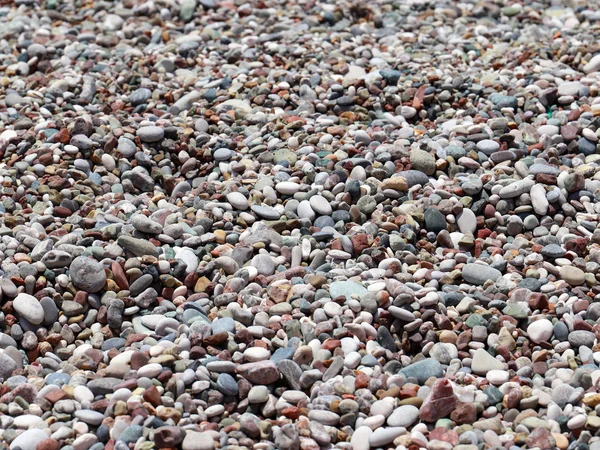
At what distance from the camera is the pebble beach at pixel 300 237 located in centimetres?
269

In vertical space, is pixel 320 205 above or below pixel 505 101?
below

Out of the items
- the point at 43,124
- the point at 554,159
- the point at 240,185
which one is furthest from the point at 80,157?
the point at 554,159

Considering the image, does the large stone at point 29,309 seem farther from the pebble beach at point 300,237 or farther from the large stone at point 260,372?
the large stone at point 260,372

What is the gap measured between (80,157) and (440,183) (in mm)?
1607

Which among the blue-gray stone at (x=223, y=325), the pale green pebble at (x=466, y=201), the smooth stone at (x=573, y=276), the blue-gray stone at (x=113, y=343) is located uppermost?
the pale green pebble at (x=466, y=201)

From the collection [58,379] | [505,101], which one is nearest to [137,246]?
[58,379]

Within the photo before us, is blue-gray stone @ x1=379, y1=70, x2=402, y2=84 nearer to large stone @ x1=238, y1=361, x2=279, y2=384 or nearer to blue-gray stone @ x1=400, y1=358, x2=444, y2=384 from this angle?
blue-gray stone @ x1=400, y1=358, x2=444, y2=384

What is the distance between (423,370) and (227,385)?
2.11 feet

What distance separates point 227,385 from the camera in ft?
8.95

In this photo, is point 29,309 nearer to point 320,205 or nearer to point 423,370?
point 320,205

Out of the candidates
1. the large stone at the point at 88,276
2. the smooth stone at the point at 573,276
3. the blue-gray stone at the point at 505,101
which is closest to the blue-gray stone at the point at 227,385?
the large stone at the point at 88,276

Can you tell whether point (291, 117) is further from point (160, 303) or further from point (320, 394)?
point (320, 394)

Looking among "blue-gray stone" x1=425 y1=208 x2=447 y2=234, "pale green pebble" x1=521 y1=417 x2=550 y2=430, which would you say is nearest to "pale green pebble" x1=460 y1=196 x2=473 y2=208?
"blue-gray stone" x1=425 y1=208 x2=447 y2=234

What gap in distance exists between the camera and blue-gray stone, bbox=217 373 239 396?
2.72m
